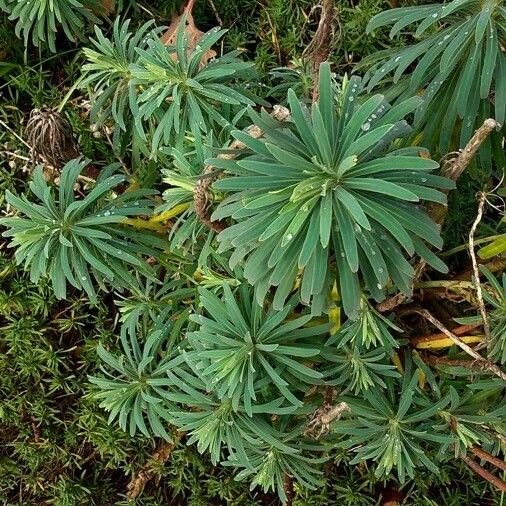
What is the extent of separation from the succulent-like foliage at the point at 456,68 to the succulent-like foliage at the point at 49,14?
982 millimetres

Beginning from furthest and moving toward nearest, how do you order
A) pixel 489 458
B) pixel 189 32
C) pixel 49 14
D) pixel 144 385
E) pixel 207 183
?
pixel 189 32 → pixel 49 14 → pixel 144 385 → pixel 489 458 → pixel 207 183

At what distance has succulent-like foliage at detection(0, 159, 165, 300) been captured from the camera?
155 centimetres

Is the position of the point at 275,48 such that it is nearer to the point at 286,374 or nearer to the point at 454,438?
the point at 286,374

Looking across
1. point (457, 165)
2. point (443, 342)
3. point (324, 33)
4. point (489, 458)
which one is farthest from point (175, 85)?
point (489, 458)

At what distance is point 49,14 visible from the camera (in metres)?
2.01

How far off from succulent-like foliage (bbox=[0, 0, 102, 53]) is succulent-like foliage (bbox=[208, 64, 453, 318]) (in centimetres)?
100

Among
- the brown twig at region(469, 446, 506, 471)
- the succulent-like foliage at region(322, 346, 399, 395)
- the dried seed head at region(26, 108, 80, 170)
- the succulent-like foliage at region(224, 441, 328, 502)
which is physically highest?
the dried seed head at region(26, 108, 80, 170)

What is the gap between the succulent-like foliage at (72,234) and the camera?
155 cm

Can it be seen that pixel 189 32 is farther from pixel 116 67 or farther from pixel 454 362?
pixel 454 362

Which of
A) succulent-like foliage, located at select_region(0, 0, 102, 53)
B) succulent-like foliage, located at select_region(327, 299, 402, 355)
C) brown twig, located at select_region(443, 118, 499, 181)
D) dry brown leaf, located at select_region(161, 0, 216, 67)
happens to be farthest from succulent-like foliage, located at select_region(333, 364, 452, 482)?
succulent-like foliage, located at select_region(0, 0, 102, 53)

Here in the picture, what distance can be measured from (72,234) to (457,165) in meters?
0.84

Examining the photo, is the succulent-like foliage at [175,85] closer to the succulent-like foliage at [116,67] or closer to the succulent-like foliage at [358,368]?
the succulent-like foliage at [116,67]

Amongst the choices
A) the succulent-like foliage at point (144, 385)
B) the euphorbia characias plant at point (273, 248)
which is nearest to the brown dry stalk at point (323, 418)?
the euphorbia characias plant at point (273, 248)

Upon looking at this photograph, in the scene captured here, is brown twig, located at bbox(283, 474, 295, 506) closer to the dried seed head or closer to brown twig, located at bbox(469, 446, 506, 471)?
brown twig, located at bbox(469, 446, 506, 471)
